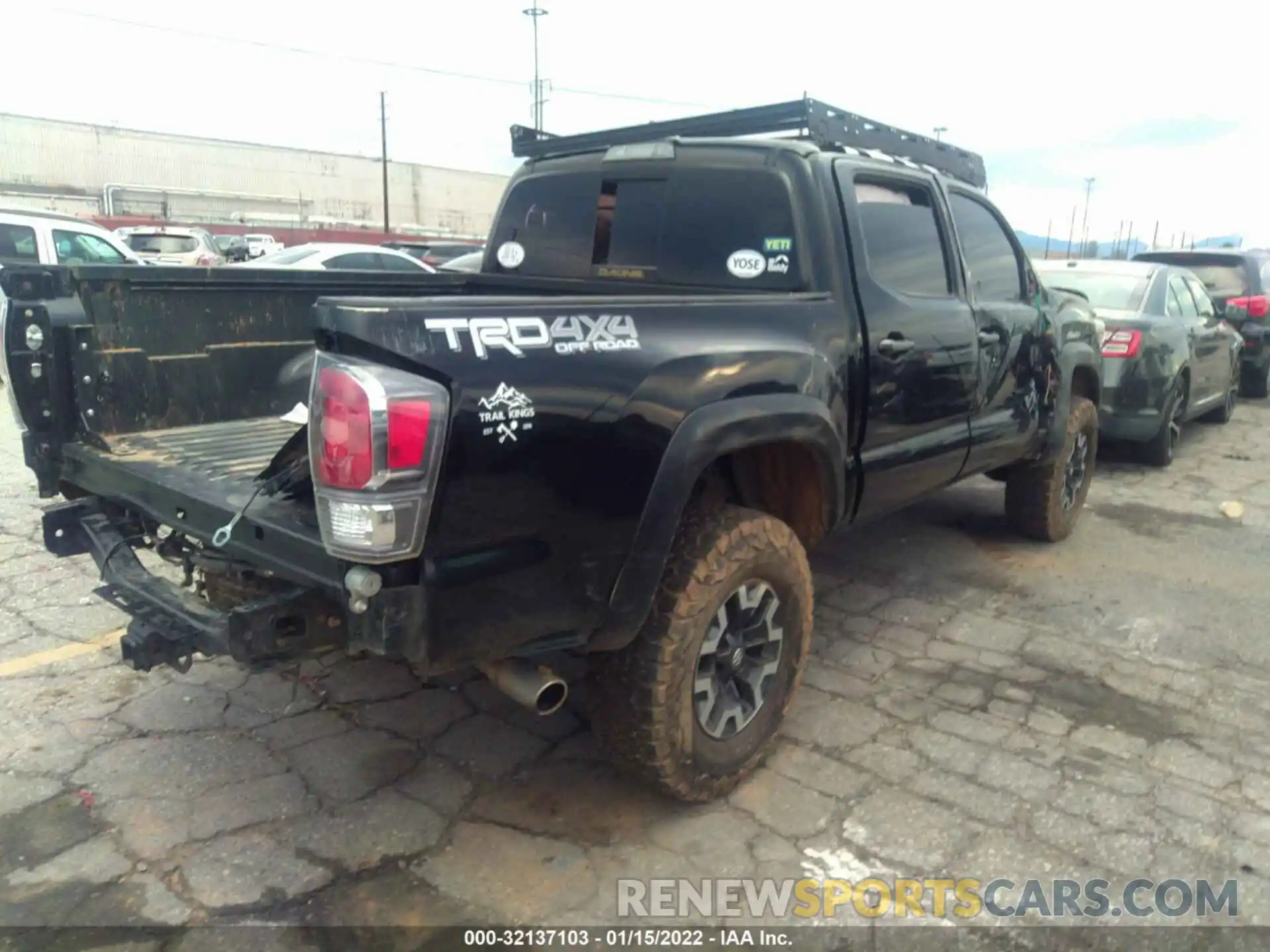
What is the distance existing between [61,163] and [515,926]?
6394 centimetres

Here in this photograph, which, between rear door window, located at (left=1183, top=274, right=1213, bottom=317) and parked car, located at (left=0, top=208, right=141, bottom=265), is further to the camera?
parked car, located at (left=0, top=208, right=141, bottom=265)

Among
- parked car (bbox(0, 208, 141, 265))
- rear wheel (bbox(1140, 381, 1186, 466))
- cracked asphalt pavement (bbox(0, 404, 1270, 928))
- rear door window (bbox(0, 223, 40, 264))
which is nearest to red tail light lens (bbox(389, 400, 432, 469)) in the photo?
cracked asphalt pavement (bbox(0, 404, 1270, 928))

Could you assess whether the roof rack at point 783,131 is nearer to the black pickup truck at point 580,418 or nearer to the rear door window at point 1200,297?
the black pickup truck at point 580,418

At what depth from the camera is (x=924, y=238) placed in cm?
406

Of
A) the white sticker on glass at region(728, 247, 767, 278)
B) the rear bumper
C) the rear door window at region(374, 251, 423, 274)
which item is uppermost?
the rear door window at region(374, 251, 423, 274)

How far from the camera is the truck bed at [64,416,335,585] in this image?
2314 mm

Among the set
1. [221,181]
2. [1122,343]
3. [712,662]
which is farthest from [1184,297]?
[221,181]

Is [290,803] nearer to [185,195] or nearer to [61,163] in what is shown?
[185,195]

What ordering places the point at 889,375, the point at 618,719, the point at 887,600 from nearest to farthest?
the point at 618,719 < the point at 889,375 < the point at 887,600

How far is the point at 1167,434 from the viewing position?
7766 mm

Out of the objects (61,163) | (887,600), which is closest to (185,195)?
(61,163)

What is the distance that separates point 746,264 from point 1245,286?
10.3 m
